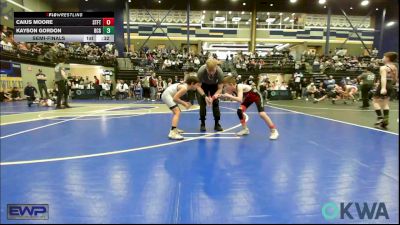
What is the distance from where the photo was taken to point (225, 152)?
162 inches

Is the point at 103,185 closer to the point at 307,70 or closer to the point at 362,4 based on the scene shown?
the point at 307,70

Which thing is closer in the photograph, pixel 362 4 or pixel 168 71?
pixel 168 71

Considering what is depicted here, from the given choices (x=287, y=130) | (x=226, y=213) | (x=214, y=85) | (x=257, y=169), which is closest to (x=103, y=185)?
(x=226, y=213)

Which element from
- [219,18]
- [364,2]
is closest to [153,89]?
[219,18]

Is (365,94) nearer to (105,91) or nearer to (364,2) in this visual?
(105,91)

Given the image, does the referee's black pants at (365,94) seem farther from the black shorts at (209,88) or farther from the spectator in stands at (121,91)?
the spectator in stands at (121,91)

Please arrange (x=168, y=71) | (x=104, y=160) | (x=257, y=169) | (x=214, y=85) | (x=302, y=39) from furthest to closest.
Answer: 1. (x=302, y=39)
2. (x=168, y=71)
3. (x=214, y=85)
4. (x=104, y=160)
5. (x=257, y=169)

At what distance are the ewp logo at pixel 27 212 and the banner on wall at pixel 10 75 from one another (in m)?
14.9

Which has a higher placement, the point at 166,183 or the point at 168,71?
the point at 168,71

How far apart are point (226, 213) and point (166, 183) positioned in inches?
32.4
